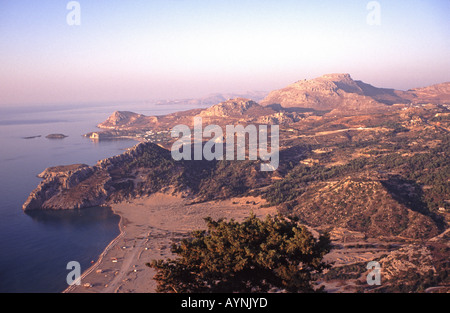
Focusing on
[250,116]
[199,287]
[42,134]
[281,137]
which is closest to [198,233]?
[199,287]

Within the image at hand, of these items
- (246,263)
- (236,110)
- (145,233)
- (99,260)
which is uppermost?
(236,110)

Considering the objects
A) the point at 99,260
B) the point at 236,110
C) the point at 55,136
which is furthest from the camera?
the point at 236,110

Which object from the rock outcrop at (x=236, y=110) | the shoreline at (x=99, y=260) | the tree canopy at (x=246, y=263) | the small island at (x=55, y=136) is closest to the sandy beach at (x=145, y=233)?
the shoreline at (x=99, y=260)
